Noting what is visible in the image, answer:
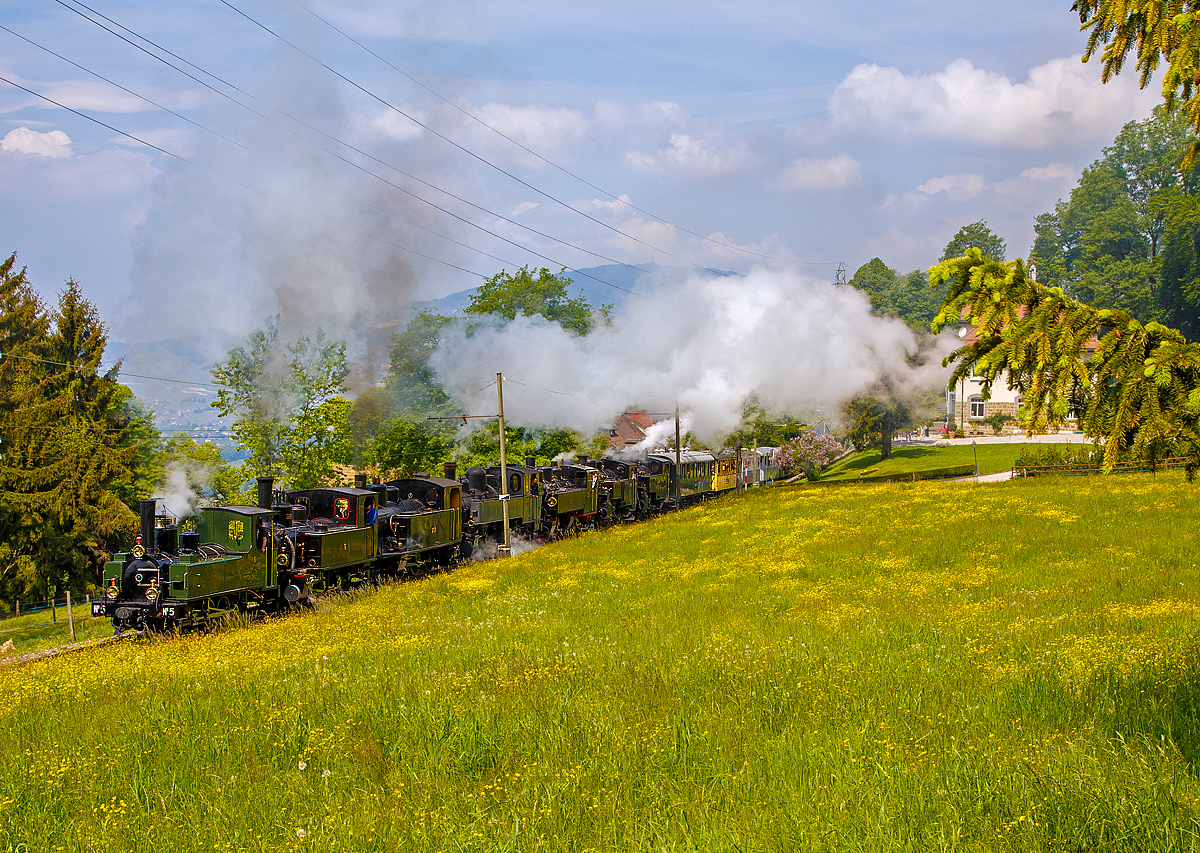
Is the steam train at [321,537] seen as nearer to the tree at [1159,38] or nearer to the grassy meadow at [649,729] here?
the grassy meadow at [649,729]

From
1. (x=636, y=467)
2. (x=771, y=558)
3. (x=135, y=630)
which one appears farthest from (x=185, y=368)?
(x=771, y=558)

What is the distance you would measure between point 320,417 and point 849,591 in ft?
116

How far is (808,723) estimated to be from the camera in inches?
282

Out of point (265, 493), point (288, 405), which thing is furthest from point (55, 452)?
point (265, 493)

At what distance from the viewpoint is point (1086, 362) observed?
5.07 metres

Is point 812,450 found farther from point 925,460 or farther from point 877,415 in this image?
point 925,460

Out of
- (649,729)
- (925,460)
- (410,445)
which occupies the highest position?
(410,445)

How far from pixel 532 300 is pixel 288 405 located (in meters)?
16.8

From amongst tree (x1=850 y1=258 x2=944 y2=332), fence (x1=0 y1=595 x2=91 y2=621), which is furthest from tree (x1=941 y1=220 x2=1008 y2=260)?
fence (x1=0 y1=595 x2=91 y2=621)

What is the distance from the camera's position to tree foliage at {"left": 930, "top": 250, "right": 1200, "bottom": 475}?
187 inches

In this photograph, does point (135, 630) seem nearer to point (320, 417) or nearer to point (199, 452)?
point (320, 417)

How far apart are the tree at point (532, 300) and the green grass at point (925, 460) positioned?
1964 cm

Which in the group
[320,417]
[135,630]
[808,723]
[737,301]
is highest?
[737,301]

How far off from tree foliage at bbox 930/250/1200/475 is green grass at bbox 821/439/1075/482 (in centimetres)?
4454
